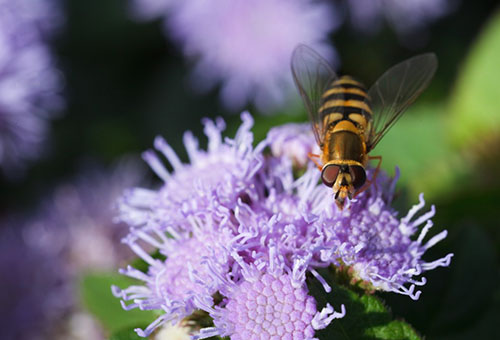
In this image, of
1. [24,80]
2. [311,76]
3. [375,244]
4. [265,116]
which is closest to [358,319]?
[375,244]

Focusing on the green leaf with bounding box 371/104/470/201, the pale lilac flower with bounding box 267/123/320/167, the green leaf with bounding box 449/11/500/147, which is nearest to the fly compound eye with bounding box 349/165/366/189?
the pale lilac flower with bounding box 267/123/320/167

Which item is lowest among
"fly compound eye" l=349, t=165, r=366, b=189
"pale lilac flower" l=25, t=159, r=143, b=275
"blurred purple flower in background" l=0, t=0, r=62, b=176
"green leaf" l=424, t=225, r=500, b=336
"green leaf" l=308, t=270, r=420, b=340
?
"green leaf" l=308, t=270, r=420, b=340

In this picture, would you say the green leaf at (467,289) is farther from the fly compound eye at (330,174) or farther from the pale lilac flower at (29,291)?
the pale lilac flower at (29,291)

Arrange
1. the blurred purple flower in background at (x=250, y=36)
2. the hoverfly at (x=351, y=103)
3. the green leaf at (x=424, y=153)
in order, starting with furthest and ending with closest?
the blurred purple flower in background at (x=250, y=36), the green leaf at (x=424, y=153), the hoverfly at (x=351, y=103)

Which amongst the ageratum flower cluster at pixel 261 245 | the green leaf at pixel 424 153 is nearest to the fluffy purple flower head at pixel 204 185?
the ageratum flower cluster at pixel 261 245

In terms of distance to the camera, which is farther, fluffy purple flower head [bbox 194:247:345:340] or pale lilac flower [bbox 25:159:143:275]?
pale lilac flower [bbox 25:159:143:275]

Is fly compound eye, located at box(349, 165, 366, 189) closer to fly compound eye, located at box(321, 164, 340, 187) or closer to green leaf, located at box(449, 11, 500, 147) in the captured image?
fly compound eye, located at box(321, 164, 340, 187)
